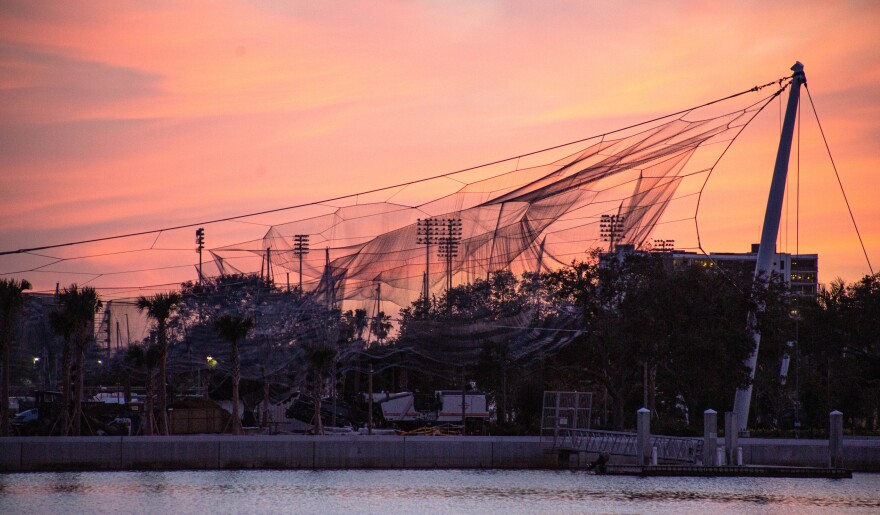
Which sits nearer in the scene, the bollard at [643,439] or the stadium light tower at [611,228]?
the bollard at [643,439]

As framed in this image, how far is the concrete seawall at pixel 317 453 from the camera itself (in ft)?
138

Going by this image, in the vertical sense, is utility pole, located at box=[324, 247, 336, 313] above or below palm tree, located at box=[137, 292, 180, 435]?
above

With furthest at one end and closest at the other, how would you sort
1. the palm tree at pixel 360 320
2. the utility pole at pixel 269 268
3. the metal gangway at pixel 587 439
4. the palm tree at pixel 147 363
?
the utility pole at pixel 269 268, the palm tree at pixel 147 363, the palm tree at pixel 360 320, the metal gangway at pixel 587 439

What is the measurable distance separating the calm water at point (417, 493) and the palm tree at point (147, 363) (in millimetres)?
7681

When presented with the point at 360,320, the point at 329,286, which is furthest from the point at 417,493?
the point at 329,286

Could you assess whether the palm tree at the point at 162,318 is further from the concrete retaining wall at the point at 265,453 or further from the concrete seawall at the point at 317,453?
the concrete retaining wall at the point at 265,453

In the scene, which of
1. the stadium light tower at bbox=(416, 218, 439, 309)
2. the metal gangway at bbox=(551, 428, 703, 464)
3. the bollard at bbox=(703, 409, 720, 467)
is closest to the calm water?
the bollard at bbox=(703, 409, 720, 467)

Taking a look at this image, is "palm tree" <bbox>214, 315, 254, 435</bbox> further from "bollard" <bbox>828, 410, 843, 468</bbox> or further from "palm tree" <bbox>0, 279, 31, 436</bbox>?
"bollard" <bbox>828, 410, 843, 468</bbox>

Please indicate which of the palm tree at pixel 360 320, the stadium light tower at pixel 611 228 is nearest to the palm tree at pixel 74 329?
the palm tree at pixel 360 320

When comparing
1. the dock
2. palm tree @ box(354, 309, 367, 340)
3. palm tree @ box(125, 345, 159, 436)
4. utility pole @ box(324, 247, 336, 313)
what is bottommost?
the dock

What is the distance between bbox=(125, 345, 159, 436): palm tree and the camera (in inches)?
1964

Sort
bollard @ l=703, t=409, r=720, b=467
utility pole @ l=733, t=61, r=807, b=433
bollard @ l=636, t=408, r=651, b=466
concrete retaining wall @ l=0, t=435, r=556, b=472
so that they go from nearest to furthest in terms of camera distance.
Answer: concrete retaining wall @ l=0, t=435, r=556, b=472, bollard @ l=636, t=408, r=651, b=466, bollard @ l=703, t=409, r=720, b=467, utility pole @ l=733, t=61, r=807, b=433

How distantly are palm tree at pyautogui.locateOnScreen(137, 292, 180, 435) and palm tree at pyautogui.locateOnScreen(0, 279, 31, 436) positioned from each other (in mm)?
4963

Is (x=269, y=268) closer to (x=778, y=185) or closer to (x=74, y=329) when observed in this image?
(x=74, y=329)
